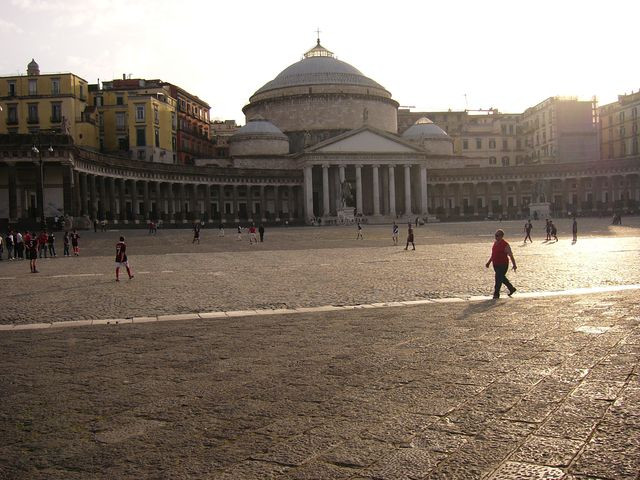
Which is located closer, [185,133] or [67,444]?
[67,444]

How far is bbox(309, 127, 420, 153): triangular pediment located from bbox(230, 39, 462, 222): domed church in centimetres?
13

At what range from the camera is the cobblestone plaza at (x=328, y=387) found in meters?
5.50

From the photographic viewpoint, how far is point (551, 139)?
10431 centimetres

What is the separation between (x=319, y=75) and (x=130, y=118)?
110ft

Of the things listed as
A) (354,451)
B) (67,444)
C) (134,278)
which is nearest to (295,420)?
(354,451)

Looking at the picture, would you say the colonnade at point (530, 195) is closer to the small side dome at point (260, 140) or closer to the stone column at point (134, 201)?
the small side dome at point (260, 140)

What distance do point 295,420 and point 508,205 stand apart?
94.6 meters

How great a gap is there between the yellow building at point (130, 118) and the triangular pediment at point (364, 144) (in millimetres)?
20049

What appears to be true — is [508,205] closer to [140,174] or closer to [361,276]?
[140,174]

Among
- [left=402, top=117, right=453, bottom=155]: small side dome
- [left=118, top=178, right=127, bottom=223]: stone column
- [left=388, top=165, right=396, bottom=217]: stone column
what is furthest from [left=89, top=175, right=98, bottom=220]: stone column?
[left=402, top=117, right=453, bottom=155]: small side dome

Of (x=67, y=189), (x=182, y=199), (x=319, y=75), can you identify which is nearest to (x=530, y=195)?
(x=319, y=75)

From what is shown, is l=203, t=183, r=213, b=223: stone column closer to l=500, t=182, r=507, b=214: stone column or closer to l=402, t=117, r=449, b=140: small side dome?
l=402, t=117, r=449, b=140: small side dome

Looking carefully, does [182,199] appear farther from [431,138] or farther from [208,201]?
[431,138]

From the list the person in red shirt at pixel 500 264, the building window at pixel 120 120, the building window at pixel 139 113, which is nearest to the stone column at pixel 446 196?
the building window at pixel 139 113
